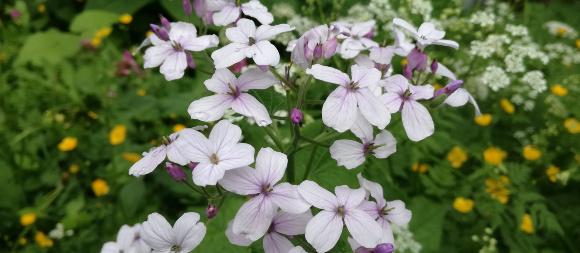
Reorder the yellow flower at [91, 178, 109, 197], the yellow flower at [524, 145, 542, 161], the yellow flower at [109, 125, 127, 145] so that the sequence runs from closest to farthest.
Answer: the yellow flower at [524, 145, 542, 161]
the yellow flower at [91, 178, 109, 197]
the yellow flower at [109, 125, 127, 145]

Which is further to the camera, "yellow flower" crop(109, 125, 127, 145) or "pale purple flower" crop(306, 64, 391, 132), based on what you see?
"yellow flower" crop(109, 125, 127, 145)

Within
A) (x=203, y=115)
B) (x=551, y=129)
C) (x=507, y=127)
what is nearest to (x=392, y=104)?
(x=203, y=115)

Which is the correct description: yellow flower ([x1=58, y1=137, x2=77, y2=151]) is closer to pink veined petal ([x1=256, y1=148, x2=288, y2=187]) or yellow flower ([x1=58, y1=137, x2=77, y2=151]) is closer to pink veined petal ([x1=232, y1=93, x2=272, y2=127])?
pink veined petal ([x1=232, y1=93, x2=272, y2=127])

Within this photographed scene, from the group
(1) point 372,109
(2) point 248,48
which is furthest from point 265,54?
(1) point 372,109

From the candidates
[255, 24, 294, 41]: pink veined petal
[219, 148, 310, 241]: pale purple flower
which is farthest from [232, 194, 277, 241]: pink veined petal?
[255, 24, 294, 41]: pink veined petal

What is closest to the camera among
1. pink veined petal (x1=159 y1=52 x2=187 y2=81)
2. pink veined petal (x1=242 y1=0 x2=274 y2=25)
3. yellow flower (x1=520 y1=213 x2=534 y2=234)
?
pink veined petal (x1=159 y1=52 x2=187 y2=81)

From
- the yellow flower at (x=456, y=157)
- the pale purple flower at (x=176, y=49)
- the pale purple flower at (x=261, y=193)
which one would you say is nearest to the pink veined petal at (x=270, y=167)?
the pale purple flower at (x=261, y=193)
